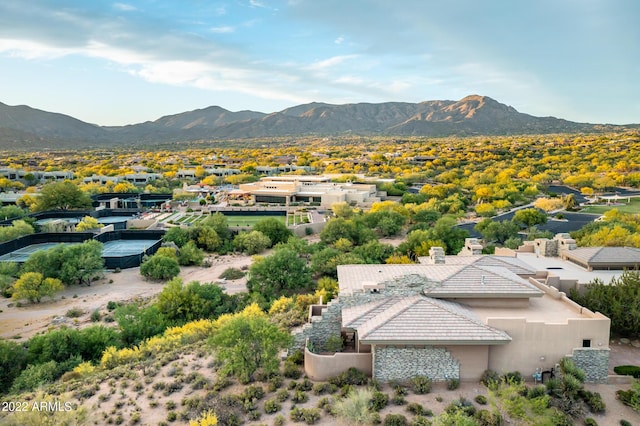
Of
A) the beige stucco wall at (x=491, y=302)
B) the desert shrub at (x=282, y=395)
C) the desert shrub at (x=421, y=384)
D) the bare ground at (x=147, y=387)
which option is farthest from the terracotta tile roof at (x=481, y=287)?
the desert shrub at (x=282, y=395)

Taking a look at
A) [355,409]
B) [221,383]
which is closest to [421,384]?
[355,409]

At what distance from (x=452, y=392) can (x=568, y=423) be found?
3807 millimetres

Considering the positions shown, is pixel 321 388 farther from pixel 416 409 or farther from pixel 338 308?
pixel 338 308

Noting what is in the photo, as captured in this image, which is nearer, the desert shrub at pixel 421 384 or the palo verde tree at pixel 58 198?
the desert shrub at pixel 421 384

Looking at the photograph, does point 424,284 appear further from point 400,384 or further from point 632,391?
point 632,391

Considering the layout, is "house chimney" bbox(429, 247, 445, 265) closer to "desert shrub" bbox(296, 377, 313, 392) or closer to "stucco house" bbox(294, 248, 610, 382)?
"stucco house" bbox(294, 248, 610, 382)

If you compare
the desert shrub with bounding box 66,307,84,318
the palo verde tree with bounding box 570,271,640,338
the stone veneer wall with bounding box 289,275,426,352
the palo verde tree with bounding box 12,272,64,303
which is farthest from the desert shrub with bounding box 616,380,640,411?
the palo verde tree with bounding box 12,272,64,303

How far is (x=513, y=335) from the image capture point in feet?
58.2

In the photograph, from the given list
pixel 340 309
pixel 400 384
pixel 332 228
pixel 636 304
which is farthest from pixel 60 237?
pixel 636 304

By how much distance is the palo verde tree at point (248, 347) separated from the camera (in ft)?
59.7

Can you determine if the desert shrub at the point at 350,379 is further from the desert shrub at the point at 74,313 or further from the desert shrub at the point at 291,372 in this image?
the desert shrub at the point at 74,313

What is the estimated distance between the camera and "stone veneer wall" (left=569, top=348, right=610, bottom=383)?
1756cm

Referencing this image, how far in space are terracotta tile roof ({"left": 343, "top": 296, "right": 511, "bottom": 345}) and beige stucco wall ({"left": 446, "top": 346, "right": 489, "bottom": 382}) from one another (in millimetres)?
568

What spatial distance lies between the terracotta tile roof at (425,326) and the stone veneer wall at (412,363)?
1.66 feet
